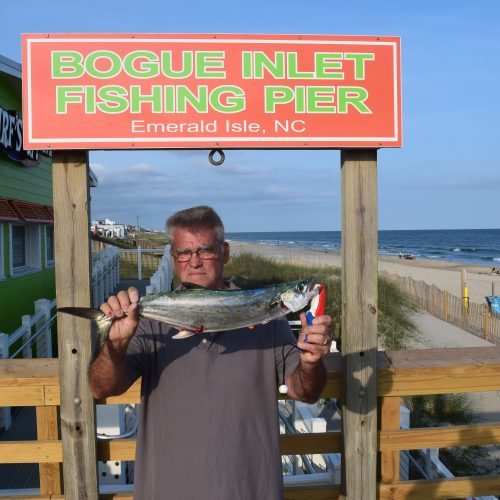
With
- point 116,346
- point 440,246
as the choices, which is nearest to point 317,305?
point 116,346

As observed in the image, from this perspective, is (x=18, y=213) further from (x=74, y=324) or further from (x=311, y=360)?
(x=311, y=360)

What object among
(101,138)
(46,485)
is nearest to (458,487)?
(46,485)

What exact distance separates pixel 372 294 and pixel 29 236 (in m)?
11.1

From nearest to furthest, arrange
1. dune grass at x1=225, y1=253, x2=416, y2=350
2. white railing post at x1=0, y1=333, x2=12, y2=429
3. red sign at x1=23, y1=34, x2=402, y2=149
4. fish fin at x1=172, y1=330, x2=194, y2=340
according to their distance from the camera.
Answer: fish fin at x1=172, y1=330, x2=194, y2=340 < red sign at x1=23, y1=34, x2=402, y2=149 < white railing post at x1=0, y1=333, x2=12, y2=429 < dune grass at x1=225, y1=253, x2=416, y2=350

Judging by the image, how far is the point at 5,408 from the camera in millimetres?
6848

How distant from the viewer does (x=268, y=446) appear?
8.03 feet

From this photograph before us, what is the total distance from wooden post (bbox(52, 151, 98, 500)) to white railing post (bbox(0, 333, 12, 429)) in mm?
4132

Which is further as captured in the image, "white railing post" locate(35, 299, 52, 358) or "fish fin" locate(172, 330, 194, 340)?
"white railing post" locate(35, 299, 52, 358)

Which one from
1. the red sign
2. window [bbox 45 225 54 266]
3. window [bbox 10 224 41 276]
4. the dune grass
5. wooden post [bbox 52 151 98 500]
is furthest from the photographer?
window [bbox 45 225 54 266]

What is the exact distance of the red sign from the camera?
2.80 m

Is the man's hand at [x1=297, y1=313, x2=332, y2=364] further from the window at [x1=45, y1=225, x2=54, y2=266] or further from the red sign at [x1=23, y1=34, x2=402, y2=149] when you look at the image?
the window at [x1=45, y1=225, x2=54, y2=266]

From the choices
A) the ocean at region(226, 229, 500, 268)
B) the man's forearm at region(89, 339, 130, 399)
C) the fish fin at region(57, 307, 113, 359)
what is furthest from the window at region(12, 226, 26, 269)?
the ocean at region(226, 229, 500, 268)

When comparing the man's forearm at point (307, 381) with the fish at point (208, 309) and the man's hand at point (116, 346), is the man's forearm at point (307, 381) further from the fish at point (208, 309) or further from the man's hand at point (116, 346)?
the man's hand at point (116, 346)

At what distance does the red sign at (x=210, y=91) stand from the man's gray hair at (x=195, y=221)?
0.47 m
